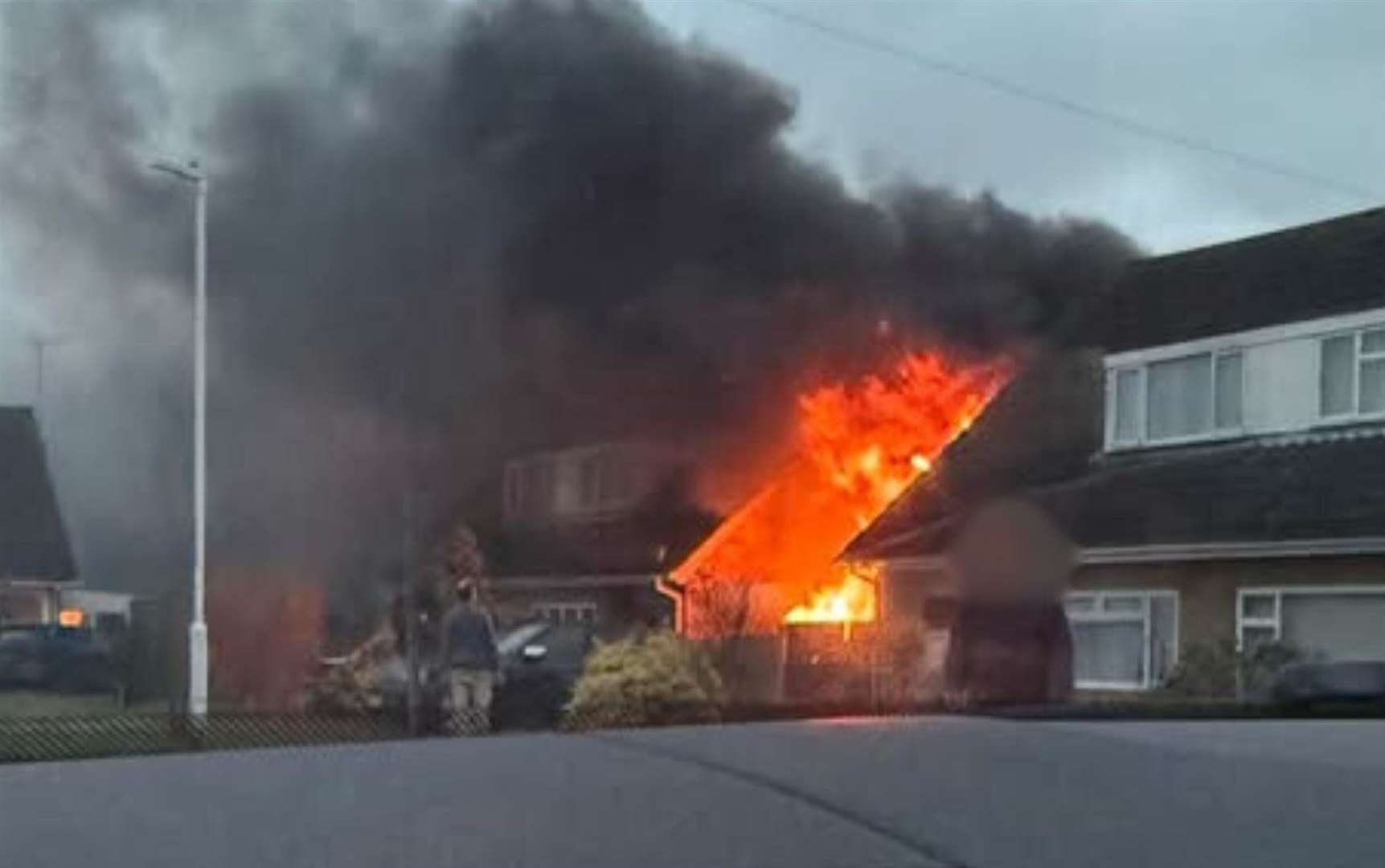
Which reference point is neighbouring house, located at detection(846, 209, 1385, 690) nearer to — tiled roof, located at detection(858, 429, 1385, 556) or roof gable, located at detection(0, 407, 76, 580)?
tiled roof, located at detection(858, 429, 1385, 556)

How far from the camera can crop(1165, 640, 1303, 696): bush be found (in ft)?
53.7

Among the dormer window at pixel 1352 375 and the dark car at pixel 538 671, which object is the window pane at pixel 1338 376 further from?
the dark car at pixel 538 671

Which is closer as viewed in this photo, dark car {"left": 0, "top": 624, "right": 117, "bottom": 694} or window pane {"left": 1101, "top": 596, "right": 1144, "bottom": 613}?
window pane {"left": 1101, "top": 596, "right": 1144, "bottom": 613}

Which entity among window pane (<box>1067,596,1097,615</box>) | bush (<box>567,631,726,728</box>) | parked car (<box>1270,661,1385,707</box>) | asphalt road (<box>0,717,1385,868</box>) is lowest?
bush (<box>567,631,726,728</box>)

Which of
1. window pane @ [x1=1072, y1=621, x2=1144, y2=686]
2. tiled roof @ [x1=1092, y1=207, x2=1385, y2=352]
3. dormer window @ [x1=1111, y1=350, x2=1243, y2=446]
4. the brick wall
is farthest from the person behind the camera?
dormer window @ [x1=1111, y1=350, x2=1243, y2=446]

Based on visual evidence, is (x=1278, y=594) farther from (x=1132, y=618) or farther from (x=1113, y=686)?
(x=1113, y=686)

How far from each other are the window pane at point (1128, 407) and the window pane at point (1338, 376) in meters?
2.45

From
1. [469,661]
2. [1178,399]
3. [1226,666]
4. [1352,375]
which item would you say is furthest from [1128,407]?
[469,661]

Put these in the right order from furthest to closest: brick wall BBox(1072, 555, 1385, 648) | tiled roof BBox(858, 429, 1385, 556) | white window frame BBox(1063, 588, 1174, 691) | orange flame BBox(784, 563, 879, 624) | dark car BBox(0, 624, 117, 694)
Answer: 1. dark car BBox(0, 624, 117, 694)
2. orange flame BBox(784, 563, 879, 624)
3. white window frame BBox(1063, 588, 1174, 691)
4. tiled roof BBox(858, 429, 1385, 556)
5. brick wall BBox(1072, 555, 1385, 648)

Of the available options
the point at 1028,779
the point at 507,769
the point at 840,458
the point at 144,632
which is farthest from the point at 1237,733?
the point at 840,458

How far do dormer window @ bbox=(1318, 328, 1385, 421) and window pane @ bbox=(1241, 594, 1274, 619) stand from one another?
203cm

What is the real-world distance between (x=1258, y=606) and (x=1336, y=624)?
0.87m

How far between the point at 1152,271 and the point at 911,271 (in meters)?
6.44

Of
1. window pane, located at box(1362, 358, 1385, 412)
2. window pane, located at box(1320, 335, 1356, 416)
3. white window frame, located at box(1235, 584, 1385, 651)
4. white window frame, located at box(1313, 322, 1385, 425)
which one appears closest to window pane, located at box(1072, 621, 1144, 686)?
white window frame, located at box(1235, 584, 1385, 651)
